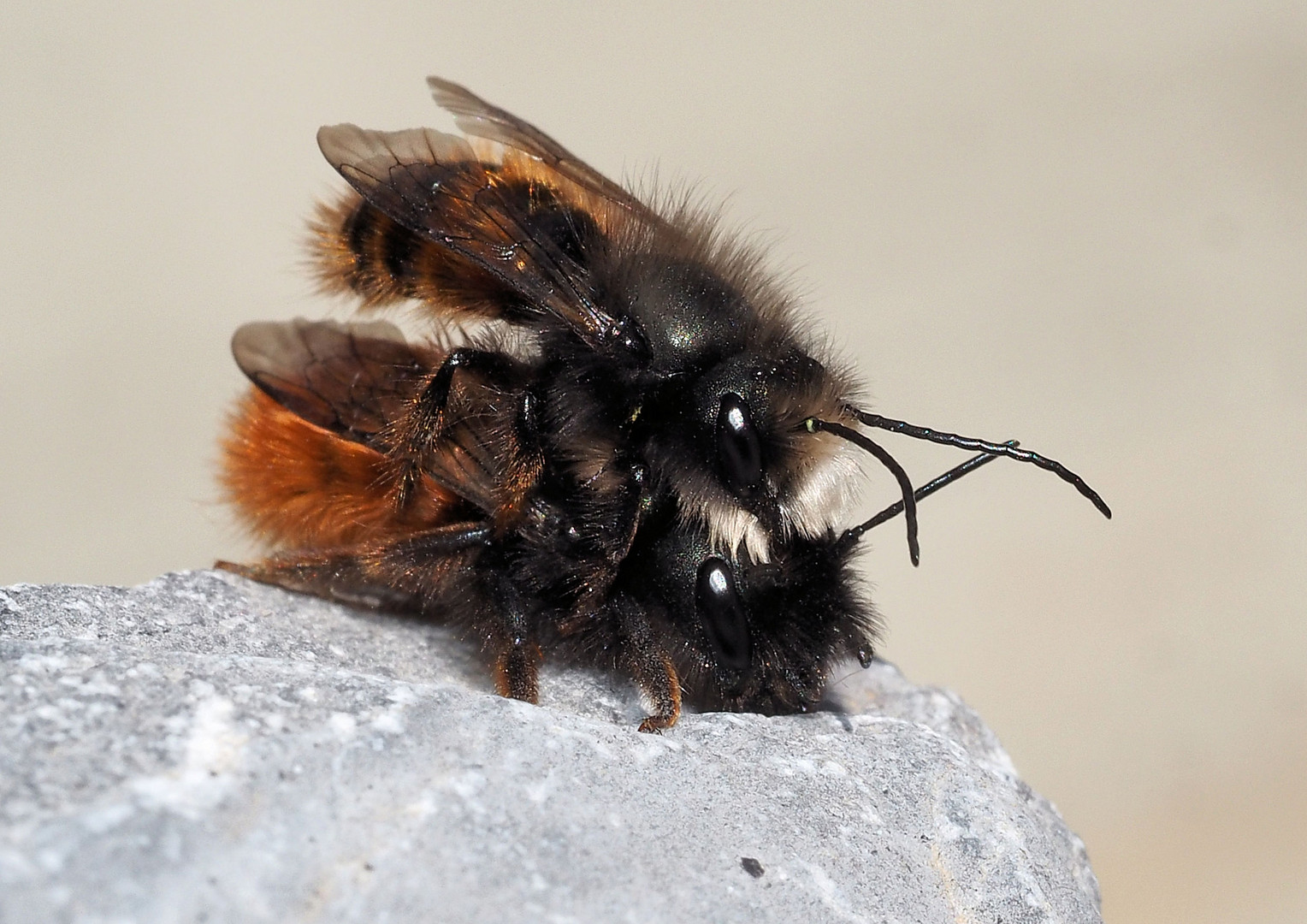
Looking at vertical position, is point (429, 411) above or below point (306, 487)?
above

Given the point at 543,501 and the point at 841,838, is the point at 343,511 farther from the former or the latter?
the point at 841,838

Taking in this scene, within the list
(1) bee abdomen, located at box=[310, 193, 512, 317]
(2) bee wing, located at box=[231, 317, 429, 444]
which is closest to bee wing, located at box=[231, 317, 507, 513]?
(2) bee wing, located at box=[231, 317, 429, 444]

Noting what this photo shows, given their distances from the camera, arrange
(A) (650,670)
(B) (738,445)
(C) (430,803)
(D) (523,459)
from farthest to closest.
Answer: (D) (523,459)
(A) (650,670)
(B) (738,445)
(C) (430,803)

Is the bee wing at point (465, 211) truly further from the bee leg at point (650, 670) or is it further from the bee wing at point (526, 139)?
the bee leg at point (650, 670)

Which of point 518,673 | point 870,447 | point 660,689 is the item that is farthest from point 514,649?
point 870,447

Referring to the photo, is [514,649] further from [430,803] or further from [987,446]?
[987,446]

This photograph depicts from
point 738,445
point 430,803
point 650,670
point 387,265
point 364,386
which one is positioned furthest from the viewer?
point 364,386
